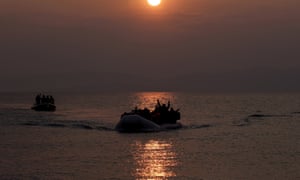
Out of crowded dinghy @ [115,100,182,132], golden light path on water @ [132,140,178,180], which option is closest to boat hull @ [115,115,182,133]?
crowded dinghy @ [115,100,182,132]

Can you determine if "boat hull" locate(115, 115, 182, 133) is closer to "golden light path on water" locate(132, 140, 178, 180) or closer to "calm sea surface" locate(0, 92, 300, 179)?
"calm sea surface" locate(0, 92, 300, 179)

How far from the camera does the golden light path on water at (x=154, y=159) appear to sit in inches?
1217

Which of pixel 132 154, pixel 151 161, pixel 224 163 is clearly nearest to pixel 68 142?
pixel 132 154

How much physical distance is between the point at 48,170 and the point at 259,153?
17.0m

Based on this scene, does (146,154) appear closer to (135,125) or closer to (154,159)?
(154,159)

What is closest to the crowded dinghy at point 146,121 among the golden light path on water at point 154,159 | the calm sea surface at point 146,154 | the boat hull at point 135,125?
the boat hull at point 135,125

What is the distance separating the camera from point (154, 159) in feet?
123

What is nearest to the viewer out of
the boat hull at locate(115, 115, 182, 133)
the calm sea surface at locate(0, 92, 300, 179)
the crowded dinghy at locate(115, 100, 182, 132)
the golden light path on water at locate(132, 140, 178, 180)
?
the golden light path on water at locate(132, 140, 178, 180)

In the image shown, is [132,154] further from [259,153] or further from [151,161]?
[259,153]

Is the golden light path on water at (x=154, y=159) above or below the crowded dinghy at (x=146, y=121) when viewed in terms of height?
below

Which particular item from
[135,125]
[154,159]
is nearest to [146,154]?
[154,159]

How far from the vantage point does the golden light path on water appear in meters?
30.9

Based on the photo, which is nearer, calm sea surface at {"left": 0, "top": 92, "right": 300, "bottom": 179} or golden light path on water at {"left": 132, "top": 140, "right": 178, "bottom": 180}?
golden light path on water at {"left": 132, "top": 140, "right": 178, "bottom": 180}

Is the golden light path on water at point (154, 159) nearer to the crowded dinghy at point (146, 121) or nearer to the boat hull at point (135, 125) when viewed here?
the boat hull at point (135, 125)
